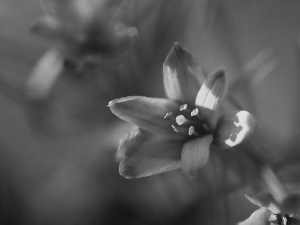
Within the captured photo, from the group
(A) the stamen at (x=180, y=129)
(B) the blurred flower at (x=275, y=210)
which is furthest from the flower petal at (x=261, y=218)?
(A) the stamen at (x=180, y=129)

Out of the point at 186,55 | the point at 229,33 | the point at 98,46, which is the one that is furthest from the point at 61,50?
the point at 229,33

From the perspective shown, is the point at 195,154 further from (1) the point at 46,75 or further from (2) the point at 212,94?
(1) the point at 46,75

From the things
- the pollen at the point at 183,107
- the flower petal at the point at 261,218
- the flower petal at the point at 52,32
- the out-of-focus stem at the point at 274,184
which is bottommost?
the flower petal at the point at 261,218

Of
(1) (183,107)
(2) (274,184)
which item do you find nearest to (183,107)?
(1) (183,107)

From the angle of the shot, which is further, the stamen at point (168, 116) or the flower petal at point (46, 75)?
the flower petal at point (46, 75)

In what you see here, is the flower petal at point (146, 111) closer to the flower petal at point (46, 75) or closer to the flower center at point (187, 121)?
the flower center at point (187, 121)

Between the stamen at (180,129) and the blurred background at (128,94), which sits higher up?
the blurred background at (128,94)

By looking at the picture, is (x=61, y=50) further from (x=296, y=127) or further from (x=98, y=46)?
(x=296, y=127)

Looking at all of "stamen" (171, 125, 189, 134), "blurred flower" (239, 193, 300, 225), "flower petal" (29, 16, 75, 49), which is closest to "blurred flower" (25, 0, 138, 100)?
"flower petal" (29, 16, 75, 49)
